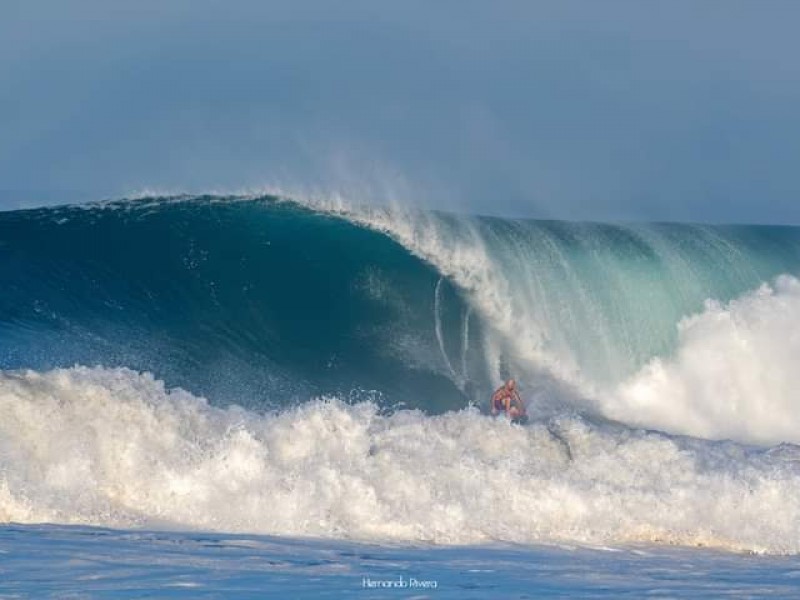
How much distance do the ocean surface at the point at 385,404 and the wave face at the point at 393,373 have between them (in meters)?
0.03

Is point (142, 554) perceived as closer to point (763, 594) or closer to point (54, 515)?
point (54, 515)

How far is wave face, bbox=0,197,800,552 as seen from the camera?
10.5 meters

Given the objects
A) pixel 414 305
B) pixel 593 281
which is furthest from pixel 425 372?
pixel 593 281

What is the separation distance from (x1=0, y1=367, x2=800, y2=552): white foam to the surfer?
65.9 inches

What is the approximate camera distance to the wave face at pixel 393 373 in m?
10.5

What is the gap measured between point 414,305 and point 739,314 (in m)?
5.56

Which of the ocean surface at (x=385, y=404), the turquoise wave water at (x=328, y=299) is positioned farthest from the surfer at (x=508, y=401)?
the turquoise wave water at (x=328, y=299)

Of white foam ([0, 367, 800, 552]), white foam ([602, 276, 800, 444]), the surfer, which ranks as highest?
white foam ([602, 276, 800, 444])

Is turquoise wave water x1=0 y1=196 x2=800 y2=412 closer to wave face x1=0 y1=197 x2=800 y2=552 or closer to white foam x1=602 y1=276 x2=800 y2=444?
wave face x1=0 y1=197 x2=800 y2=552

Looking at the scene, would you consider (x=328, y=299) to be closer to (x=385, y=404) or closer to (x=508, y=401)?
(x=385, y=404)

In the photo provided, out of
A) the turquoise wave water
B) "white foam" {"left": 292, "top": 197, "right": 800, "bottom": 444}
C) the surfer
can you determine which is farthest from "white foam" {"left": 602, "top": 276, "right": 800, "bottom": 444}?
the surfer

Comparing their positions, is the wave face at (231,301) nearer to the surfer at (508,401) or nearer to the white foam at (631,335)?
the white foam at (631,335)

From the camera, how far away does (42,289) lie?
14.3 m

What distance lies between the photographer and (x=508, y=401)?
46.1 ft
